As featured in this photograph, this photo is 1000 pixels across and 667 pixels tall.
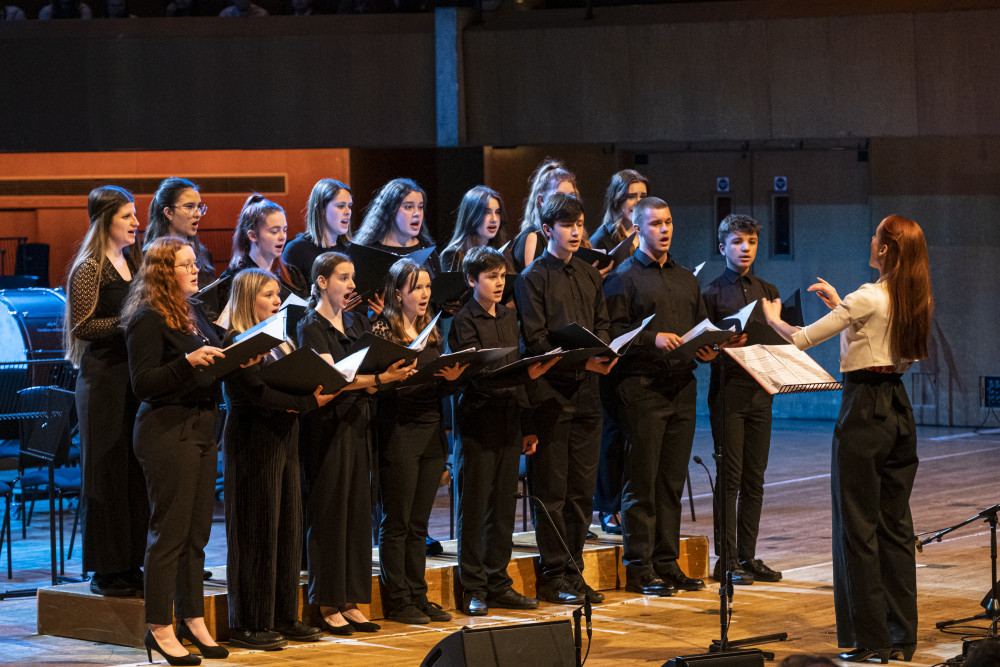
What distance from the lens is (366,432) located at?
Result: 480cm

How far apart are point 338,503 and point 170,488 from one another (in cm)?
68

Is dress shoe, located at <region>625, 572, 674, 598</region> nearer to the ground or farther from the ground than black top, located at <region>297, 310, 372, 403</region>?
nearer to the ground

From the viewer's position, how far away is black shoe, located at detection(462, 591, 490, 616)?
5.05 metres

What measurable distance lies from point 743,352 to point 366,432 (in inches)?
55.7

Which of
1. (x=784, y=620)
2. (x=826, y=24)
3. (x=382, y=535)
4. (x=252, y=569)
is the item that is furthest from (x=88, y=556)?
(x=826, y=24)

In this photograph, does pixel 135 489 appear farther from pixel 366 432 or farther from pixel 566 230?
pixel 566 230

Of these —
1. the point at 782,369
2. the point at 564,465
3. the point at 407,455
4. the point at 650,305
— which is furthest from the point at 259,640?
the point at 650,305

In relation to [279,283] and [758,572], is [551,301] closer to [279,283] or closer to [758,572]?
[279,283]

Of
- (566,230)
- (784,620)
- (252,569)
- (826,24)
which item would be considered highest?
(826,24)

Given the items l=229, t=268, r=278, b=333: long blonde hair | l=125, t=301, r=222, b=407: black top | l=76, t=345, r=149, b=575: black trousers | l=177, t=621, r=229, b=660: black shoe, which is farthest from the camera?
l=76, t=345, r=149, b=575: black trousers

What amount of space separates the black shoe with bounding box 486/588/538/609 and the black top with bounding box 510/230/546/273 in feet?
4.87

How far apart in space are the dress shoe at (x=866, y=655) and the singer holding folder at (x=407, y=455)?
1.52m

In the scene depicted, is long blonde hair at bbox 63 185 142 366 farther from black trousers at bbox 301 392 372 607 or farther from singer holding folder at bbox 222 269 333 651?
black trousers at bbox 301 392 372 607

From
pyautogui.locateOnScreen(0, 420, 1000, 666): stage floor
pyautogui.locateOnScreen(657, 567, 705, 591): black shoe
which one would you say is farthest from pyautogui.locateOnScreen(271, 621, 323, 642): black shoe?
pyautogui.locateOnScreen(657, 567, 705, 591): black shoe
